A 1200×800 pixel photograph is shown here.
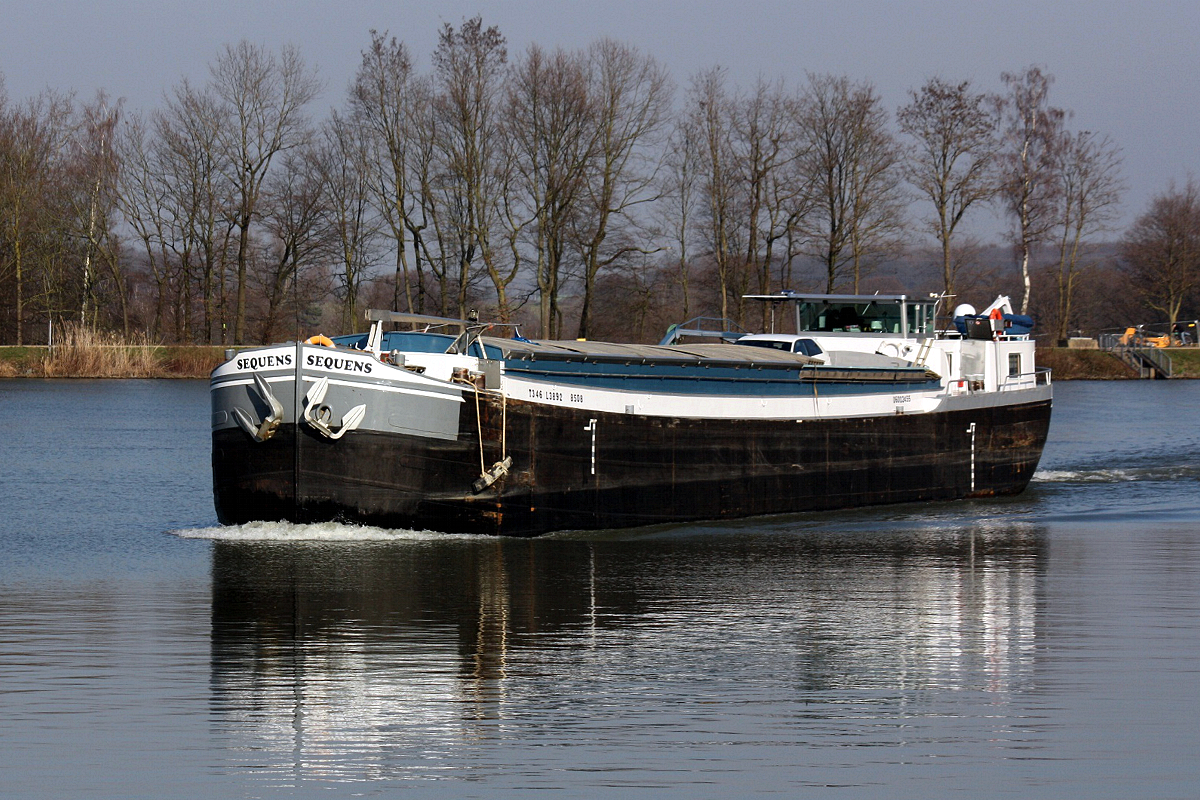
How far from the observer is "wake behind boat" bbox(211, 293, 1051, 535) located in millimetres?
21266

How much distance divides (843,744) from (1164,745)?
2501mm

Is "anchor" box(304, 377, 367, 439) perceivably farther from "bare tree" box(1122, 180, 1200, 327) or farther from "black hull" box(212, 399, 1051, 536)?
"bare tree" box(1122, 180, 1200, 327)

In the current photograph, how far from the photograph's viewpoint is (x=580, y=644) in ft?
47.4

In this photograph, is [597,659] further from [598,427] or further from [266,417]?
[598,427]

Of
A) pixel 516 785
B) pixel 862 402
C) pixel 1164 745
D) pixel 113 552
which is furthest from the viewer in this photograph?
pixel 862 402

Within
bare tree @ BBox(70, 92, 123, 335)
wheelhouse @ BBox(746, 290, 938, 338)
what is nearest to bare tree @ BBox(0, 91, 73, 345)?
bare tree @ BBox(70, 92, 123, 335)

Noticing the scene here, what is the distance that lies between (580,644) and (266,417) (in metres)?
8.68

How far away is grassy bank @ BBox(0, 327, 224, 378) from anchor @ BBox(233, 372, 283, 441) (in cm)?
4880

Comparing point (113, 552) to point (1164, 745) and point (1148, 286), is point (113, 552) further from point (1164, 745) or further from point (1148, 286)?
point (1148, 286)

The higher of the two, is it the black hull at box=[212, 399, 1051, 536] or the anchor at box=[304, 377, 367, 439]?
the anchor at box=[304, 377, 367, 439]

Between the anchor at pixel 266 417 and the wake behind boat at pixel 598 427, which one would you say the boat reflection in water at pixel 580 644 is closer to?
the wake behind boat at pixel 598 427

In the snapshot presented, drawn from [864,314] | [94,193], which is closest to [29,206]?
[94,193]

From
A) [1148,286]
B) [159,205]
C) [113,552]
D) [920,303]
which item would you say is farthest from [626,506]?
[1148,286]

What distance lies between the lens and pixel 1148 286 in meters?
109
